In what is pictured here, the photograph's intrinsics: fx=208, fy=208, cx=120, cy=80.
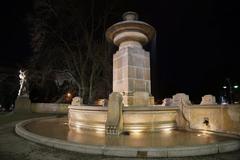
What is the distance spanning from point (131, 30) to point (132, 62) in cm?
180

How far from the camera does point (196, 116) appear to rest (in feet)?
29.3

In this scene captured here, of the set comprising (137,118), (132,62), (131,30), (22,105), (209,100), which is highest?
(131,30)

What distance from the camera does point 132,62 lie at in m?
11.4

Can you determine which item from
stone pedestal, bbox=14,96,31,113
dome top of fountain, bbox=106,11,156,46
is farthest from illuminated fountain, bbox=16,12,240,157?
stone pedestal, bbox=14,96,31,113

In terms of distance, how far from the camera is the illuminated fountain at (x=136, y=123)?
5469 mm

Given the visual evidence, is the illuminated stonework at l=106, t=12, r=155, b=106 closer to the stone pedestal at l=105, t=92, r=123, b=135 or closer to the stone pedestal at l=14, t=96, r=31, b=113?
the stone pedestal at l=105, t=92, r=123, b=135

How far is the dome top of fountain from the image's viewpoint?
11297mm

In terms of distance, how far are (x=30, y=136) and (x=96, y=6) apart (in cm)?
2002

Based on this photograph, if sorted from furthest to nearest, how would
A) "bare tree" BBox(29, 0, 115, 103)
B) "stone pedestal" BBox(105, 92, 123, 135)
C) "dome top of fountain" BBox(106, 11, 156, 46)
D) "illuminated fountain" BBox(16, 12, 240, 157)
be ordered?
"bare tree" BBox(29, 0, 115, 103) < "dome top of fountain" BBox(106, 11, 156, 46) < "stone pedestal" BBox(105, 92, 123, 135) < "illuminated fountain" BBox(16, 12, 240, 157)

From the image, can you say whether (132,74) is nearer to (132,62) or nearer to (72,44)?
(132,62)

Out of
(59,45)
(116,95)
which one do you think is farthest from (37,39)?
(116,95)

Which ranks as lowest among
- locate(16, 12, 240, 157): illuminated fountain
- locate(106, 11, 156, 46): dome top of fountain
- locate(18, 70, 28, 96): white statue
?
locate(16, 12, 240, 157): illuminated fountain

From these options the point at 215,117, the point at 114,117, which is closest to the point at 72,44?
the point at 114,117

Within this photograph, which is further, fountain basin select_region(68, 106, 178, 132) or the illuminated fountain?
fountain basin select_region(68, 106, 178, 132)
